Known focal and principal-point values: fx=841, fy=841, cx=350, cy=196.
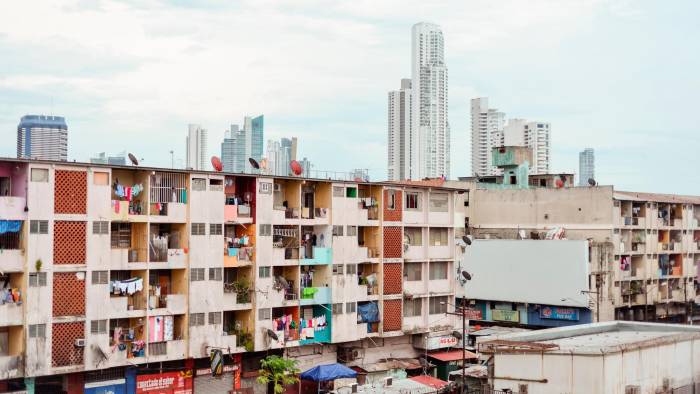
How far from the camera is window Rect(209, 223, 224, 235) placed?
3600 centimetres

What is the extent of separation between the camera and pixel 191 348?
1379 inches

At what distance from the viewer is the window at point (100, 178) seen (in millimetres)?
32688

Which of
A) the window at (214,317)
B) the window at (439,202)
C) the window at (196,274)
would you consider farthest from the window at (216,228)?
the window at (439,202)

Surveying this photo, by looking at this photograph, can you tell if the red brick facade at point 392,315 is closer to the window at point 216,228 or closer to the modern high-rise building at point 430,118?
the window at point 216,228

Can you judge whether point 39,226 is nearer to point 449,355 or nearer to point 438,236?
point 438,236

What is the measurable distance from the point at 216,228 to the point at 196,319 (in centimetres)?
395

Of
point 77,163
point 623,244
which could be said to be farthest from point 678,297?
point 77,163

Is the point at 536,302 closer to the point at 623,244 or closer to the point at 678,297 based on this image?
the point at 623,244

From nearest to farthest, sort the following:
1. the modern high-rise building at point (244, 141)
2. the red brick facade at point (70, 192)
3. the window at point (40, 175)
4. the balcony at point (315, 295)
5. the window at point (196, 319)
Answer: the window at point (40, 175), the red brick facade at point (70, 192), the window at point (196, 319), the balcony at point (315, 295), the modern high-rise building at point (244, 141)

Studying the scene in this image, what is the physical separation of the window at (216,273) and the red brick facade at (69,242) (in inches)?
226

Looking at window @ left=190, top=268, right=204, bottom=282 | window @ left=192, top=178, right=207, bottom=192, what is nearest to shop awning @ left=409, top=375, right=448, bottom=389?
window @ left=190, top=268, right=204, bottom=282

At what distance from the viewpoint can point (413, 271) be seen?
148ft

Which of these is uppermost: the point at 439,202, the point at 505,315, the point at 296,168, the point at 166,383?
the point at 296,168

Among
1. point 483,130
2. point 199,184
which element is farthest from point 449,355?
point 483,130
